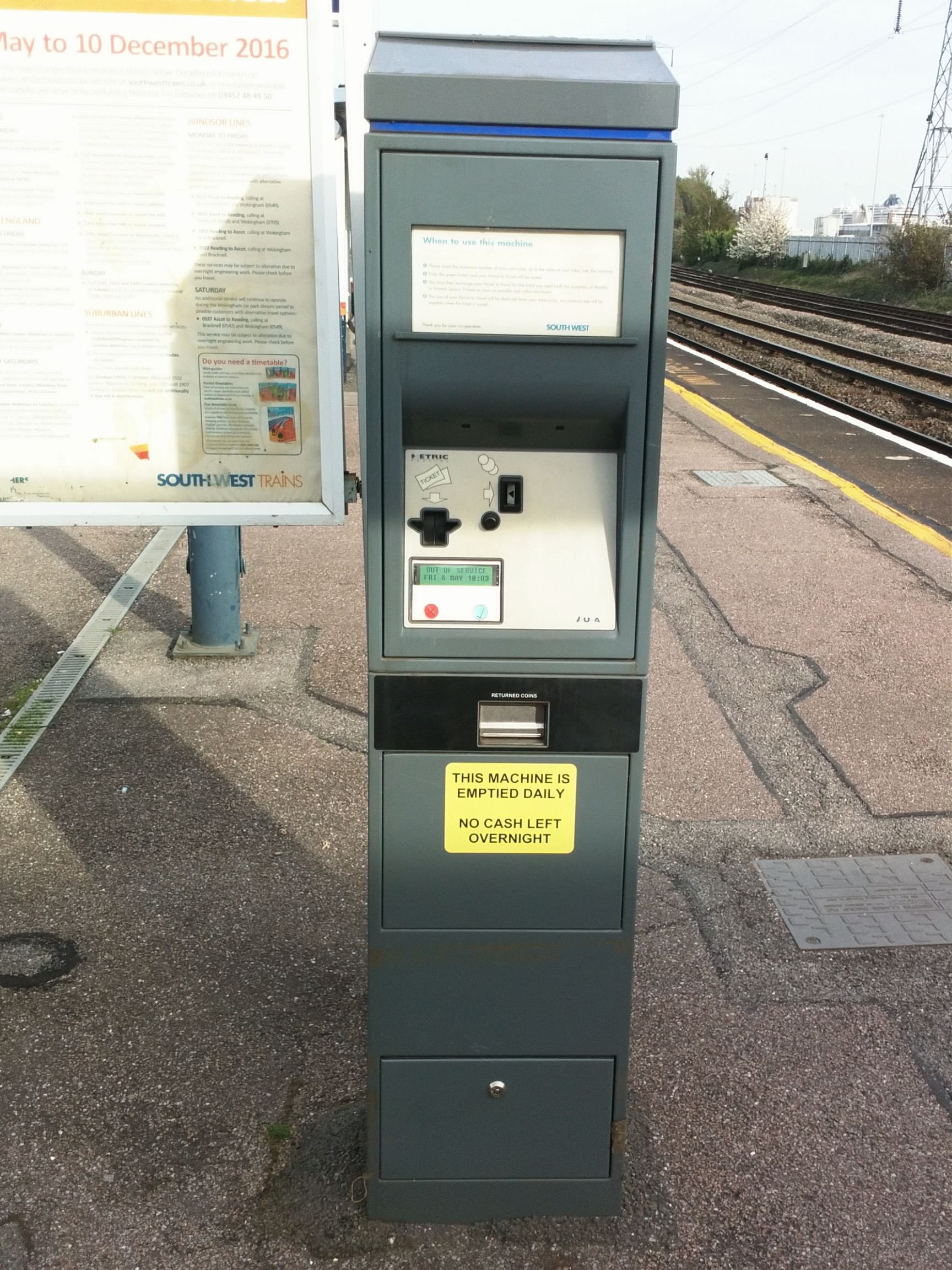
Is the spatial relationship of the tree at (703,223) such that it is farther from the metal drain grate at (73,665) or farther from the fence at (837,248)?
the metal drain grate at (73,665)

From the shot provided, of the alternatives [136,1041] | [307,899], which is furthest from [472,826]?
[307,899]

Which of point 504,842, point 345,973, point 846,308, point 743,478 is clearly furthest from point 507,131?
point 846,308

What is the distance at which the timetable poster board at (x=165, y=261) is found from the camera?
2631mm

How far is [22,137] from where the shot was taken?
2.67 meters

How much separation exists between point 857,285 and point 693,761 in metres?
47.5

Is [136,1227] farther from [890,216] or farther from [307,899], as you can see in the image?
[890,216]

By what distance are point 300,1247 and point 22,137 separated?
2.50 m

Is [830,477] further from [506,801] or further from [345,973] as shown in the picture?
[506,801]

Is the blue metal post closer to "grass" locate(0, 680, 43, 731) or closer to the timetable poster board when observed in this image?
"grass" locate(0, 680, 43, 731)

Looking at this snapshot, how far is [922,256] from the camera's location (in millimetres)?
42062

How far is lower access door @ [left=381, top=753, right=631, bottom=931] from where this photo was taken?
230 cm

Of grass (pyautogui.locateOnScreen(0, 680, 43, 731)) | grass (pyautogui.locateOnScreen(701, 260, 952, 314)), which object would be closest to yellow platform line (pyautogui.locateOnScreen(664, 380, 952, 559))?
grass (pyautogui.locateOnScreen(0, 680, 43, 731))

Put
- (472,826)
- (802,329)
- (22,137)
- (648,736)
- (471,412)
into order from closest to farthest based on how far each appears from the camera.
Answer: (471,412) < (472,826) < (22,137) < (648,736) < (802,329)

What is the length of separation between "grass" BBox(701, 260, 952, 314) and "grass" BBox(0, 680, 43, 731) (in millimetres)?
37348
